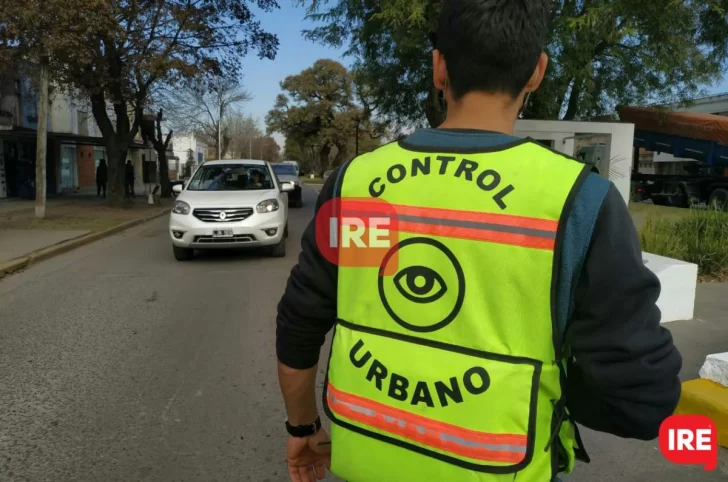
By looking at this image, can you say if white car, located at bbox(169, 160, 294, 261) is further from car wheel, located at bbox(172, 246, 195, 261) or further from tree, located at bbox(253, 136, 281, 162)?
tree, located at bbox(253, 136, 281, 162)

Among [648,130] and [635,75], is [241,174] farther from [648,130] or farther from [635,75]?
[648,130]

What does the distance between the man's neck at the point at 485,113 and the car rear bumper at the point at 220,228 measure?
8338mm

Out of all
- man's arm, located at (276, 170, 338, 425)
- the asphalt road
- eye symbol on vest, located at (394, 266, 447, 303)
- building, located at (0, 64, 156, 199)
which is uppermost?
building, located at (0, 64, 156, 199)

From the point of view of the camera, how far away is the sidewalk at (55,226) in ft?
33.4

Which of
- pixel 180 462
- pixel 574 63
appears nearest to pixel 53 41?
pixel 574 63

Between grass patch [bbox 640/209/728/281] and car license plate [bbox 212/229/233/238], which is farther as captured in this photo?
car license plate [bbox 212/229/233/238]

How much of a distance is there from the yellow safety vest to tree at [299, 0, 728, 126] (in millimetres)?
10907

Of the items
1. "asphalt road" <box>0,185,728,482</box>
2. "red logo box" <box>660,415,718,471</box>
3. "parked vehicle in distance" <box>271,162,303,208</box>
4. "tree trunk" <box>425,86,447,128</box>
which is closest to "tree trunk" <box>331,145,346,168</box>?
"parked vehicle in distance" <box>271,162,303,208</box>

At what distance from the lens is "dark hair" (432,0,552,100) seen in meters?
1.30

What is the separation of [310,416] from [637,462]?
8.19 ft

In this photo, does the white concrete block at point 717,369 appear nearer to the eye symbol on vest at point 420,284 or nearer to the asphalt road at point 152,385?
the asphalt road at point 152,385

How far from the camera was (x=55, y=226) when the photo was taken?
46.5ft

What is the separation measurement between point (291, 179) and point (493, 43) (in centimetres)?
2168

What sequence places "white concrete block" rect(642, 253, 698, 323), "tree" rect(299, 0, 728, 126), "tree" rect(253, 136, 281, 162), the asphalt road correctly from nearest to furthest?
the asphalt road < "white concrete block" rect(642, 253, 698, 323) < "tree" rect(299, 0, 728, 126) < "tree" rect(253, 136, 281, 162)
